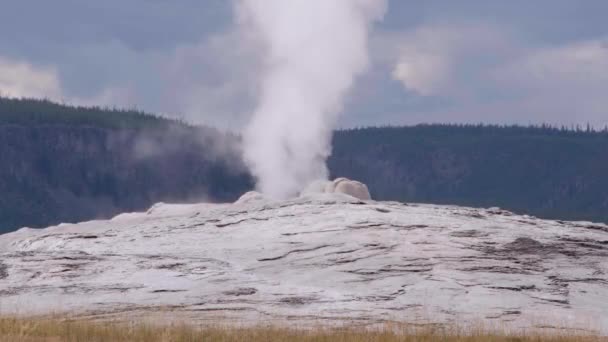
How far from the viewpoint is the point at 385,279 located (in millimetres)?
20906

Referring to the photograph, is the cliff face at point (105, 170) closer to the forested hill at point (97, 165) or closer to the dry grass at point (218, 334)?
the forested hill at point (97, 165)

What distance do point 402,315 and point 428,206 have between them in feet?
27.3

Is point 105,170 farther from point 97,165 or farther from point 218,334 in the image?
point 218,334

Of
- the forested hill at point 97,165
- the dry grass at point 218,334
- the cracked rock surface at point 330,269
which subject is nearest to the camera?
the dry grass at point 218,334

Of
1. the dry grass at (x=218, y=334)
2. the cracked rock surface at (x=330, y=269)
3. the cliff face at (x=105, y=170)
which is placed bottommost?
the dry grass at (x=218, y=334)

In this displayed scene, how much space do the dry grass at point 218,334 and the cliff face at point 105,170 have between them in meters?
125

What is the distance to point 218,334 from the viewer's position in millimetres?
16391

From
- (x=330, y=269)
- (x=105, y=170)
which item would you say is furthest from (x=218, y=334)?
(x=105, y=170)

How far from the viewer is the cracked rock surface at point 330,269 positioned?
63.9ft

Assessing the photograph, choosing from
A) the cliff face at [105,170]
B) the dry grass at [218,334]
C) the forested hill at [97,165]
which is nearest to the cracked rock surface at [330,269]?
the dry grass at [218,334]

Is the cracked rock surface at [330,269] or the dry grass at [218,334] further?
the cracked rock surface at [330,269]

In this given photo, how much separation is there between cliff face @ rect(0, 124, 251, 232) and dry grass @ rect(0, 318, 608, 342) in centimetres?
12471

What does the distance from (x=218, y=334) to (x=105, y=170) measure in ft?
468

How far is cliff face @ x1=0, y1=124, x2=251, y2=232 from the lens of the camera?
147 meters
